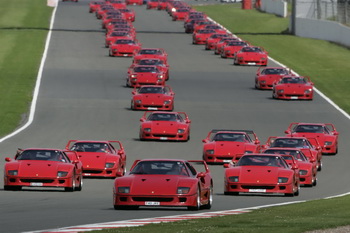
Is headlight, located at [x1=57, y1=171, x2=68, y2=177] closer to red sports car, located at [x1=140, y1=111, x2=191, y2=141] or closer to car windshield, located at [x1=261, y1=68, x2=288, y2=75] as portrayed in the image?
red sports car, located at [x1=140, y1=111, x2=191, y2=141]

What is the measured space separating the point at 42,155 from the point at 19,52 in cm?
5398

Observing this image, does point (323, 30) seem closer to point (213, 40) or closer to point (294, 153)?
point (213, 40)

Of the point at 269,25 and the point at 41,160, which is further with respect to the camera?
the point at 269,25

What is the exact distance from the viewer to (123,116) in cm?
5569

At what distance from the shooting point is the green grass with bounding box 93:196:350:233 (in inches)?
757

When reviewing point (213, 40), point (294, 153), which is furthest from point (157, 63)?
point (294, 153)

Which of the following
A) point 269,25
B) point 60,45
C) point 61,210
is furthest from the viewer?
point 269,25

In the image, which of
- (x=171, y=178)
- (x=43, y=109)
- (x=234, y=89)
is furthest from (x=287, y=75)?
(x=171, y=178)

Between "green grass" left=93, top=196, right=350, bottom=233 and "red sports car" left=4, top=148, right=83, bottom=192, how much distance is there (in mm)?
7969

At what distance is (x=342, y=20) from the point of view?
312 ft

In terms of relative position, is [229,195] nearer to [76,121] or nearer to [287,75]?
[76,121]

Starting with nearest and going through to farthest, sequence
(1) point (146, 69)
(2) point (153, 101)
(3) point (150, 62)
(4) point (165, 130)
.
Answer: (4) point (165, 130)
(2) point (153, 101)
(1) point (146, 69)
(3) point (150, 62)

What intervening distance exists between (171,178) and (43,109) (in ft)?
105

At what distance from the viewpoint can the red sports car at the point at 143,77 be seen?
66938 millimetres
